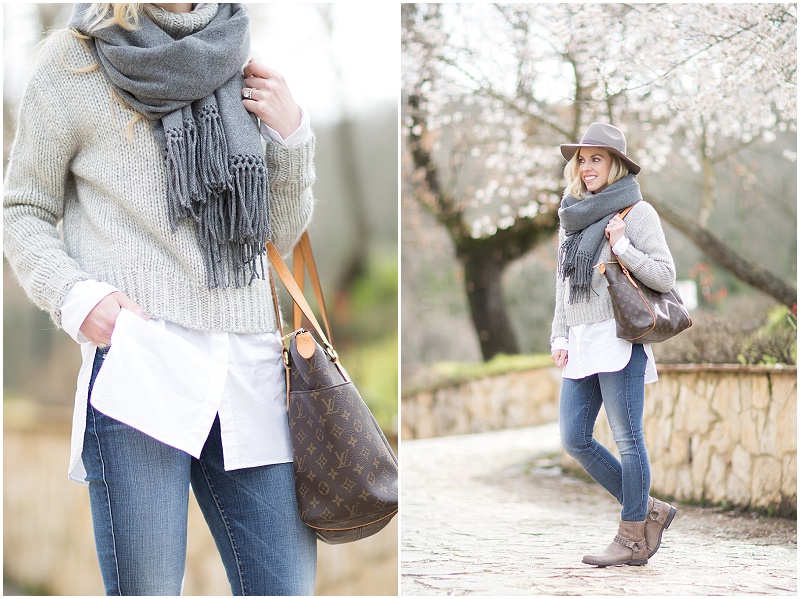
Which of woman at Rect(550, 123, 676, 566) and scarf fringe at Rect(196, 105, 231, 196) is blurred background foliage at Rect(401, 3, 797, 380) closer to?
woman at Rect(550, 123, 676, 566)

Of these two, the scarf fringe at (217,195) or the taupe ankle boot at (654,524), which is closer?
the scarf fringe at (217,195)

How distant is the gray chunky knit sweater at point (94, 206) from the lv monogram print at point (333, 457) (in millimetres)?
187

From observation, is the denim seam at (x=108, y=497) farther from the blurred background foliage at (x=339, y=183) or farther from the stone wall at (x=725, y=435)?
the blurred background foliage at (x=339, y=183)

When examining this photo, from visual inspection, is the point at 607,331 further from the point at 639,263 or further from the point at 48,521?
the point at 48,521

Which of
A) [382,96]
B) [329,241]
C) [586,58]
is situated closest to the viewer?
[586,58]

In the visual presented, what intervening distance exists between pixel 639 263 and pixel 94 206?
1.34 meters

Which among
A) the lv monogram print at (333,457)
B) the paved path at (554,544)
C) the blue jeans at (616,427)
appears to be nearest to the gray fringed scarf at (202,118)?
the lv monogram print at (333,457)

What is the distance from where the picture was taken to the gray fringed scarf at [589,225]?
2.05 metres

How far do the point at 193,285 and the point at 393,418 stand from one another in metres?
2.72

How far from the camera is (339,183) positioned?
4.31m

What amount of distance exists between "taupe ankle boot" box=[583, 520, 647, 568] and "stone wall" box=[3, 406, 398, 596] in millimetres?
2267

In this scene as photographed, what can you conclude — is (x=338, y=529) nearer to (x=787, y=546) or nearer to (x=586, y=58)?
(x=787, y=546)

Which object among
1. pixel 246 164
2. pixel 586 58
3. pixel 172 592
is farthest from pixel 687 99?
pixel 172 592

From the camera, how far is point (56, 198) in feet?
4.66
